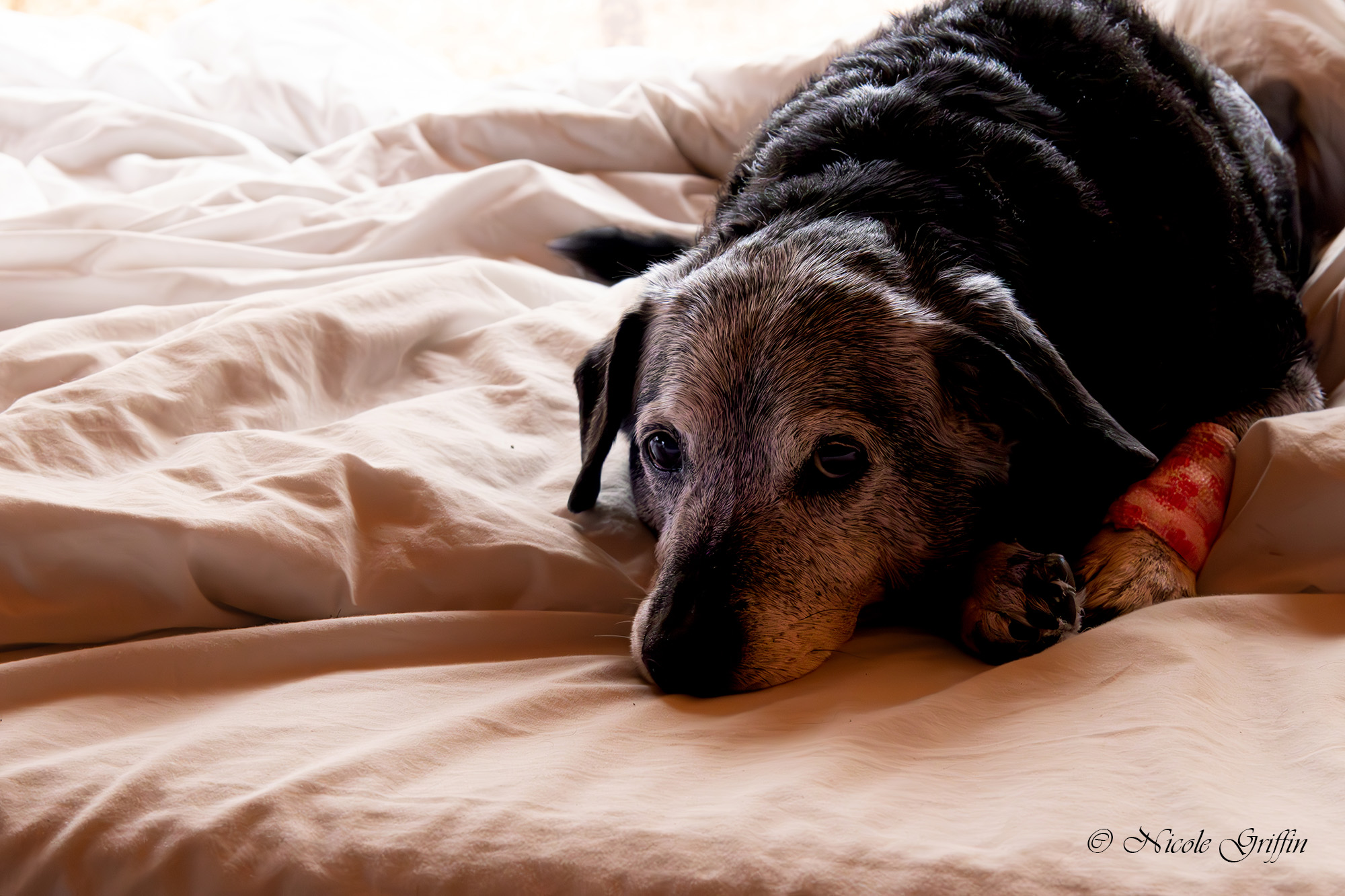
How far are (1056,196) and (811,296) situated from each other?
1.61ft

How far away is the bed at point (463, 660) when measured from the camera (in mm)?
808

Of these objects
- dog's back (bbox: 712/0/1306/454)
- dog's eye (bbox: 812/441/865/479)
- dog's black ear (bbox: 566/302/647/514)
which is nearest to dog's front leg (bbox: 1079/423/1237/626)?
dog's back (bbox: 712/0/1306/454)

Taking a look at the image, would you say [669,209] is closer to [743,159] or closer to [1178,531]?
[743,159]

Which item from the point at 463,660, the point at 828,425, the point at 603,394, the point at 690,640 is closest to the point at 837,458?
the point at 828,425

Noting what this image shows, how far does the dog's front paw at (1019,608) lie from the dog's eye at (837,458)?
0.23 m

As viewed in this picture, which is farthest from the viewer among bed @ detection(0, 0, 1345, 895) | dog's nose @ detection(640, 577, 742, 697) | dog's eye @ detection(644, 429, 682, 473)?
dog's eye @ detection(644, 429, 682, 473)

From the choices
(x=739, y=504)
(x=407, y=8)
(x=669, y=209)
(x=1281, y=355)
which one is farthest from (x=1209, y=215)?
(x=407, y=8)

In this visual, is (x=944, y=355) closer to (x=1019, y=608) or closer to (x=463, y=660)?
(x=1019, y=608)

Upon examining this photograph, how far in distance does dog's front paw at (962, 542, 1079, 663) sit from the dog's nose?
1.00 ft

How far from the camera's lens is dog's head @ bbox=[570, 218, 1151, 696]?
52.1 inches

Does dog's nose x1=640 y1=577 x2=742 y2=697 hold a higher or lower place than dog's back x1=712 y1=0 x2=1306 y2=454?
lower

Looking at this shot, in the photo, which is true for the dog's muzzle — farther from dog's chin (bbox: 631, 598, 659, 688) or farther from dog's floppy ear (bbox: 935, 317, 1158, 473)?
dog's floppy ear (bbox: 935, 317, 1158, 473)

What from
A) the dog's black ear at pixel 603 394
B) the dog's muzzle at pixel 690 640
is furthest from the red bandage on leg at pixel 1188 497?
the dog's black ear at pixel 603 394

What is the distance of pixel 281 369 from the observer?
171 centimetres
